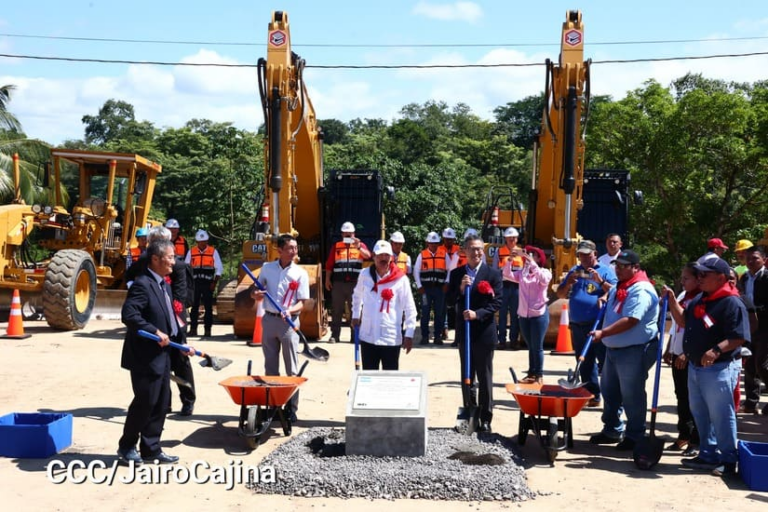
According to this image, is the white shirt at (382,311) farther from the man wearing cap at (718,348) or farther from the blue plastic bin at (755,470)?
the blue plastic bin at (755,470)

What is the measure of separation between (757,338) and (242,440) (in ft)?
→ 18.5

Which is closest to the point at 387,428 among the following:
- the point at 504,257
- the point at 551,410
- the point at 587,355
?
the point at 551,410

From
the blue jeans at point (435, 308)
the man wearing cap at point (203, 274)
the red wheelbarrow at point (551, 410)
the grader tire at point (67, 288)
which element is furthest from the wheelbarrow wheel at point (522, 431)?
the grader tire at point (67, 288)

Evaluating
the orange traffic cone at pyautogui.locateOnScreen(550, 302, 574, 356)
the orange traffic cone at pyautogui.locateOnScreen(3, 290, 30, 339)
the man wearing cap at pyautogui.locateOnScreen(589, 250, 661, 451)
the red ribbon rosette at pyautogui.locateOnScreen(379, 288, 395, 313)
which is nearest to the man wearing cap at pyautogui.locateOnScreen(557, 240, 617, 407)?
the man wearing cap at pyautogui.locateOnScreen(589, 250, 661, 451)

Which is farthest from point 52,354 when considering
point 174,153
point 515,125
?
point 515,125

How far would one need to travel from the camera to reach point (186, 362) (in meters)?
8.86

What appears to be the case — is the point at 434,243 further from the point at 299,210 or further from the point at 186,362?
the point at 186,362

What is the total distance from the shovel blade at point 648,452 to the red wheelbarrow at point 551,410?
1.86 ft

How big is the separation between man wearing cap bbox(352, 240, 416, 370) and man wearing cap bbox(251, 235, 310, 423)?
721mm

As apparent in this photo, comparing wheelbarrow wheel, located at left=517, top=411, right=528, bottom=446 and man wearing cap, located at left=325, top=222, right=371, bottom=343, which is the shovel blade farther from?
man wearing cap, located at left=325, top=222, right=371, bottom=343

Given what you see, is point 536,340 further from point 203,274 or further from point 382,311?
point 203,274

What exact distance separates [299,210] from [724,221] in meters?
13.2

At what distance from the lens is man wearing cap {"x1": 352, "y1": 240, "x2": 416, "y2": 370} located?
26.9 feet

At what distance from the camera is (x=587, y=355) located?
9.13 meters
